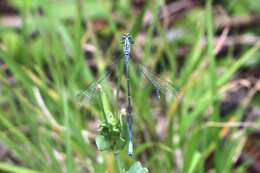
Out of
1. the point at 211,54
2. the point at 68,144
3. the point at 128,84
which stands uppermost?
the point at 211,54

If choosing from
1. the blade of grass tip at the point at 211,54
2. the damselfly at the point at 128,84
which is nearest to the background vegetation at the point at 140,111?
the blade of grass tip at the point at 211,54

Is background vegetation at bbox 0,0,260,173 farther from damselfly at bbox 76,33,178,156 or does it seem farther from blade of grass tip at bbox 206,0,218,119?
damselfly at bbox 76,33,178,156

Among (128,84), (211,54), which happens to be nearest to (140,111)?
(211,54)

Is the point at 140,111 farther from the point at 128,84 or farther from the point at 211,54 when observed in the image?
the point at 128,84

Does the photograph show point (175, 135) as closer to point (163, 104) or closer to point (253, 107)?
point (163, 104)

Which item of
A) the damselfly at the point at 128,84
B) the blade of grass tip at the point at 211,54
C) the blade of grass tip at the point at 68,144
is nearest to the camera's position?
the damselfly at the point at 128,84

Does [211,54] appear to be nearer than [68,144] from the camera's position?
No

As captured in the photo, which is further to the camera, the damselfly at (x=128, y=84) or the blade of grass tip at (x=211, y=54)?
the blade of grass tip at (x=211, y=54)

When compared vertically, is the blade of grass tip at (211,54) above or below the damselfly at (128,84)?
above

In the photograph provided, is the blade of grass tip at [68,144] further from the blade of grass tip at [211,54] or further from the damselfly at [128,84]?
the blade of grass tip at [211,54]

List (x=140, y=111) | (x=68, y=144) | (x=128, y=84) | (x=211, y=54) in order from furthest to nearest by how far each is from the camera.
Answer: (x=140, y=111), (x=211, y=54), (x=68, y=144), (x=128, y=84)

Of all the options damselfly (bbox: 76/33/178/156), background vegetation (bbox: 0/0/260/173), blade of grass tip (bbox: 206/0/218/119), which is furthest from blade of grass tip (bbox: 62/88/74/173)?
blade of grass tip (bbox: 206/0/218/119)
